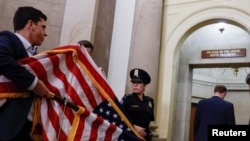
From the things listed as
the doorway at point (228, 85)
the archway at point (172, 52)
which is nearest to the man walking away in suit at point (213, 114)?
the archway at point (172, 52)

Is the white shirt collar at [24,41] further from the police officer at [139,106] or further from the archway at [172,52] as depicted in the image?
the archway at [172,52]

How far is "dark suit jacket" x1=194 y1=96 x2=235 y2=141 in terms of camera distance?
4021mm

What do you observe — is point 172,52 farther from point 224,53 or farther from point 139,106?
point 139,106

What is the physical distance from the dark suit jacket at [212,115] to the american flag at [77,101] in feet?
7.67

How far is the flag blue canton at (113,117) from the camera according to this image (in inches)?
76.1

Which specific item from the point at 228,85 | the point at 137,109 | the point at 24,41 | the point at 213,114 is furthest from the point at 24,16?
the point at 228,85

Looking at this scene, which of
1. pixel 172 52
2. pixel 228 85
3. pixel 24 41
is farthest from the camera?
pixel 228 85

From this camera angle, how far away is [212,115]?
4086 mm

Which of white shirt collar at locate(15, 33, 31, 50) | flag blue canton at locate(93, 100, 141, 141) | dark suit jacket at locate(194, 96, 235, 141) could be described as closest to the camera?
white shirt collar at locate(15, 33, 31, 50)

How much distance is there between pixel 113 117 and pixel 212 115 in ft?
8.21

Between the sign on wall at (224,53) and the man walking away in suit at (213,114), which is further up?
the sign on wall at (224,53)

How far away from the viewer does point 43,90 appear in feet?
5.32

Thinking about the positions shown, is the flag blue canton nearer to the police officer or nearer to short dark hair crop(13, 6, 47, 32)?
short dark hair crop(13, 6, 47, 32)

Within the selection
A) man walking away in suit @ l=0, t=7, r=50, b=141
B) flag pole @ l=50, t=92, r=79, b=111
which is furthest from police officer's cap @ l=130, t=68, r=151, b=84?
man walking away in suit @ l=0, t=7, r=50, b=141
